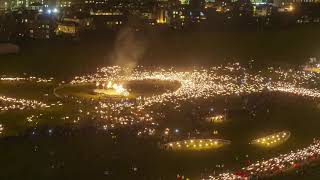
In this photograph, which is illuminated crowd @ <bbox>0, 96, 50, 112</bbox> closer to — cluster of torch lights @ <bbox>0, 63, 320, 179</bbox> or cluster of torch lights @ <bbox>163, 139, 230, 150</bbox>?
cluster of torch lights @ <bbox>0, 63, 320, 179</bbox>

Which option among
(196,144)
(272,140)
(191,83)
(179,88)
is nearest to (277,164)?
(272,140)

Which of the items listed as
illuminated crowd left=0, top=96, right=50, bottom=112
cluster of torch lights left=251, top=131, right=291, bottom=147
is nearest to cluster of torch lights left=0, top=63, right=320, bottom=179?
illuminated crowd left=0, top=96, right=50, bottom=112

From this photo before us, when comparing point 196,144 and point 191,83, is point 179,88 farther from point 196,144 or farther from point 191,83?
point 196,144

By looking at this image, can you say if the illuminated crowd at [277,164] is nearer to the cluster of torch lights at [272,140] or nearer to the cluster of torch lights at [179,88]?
the cluster of torch lights at [179,88]

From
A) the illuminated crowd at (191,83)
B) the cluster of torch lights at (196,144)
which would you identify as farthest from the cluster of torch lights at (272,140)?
the illuminated crowd at (191,83)

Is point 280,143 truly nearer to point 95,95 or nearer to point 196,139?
point 196,139

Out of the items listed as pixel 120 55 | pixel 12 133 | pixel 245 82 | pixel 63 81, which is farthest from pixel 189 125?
pixel 120 55

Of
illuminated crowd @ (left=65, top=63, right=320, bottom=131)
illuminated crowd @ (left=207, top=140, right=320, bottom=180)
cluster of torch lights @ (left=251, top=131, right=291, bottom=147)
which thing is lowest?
illuminated crowd @ (left=65, top=63, right=320, bottom=131)

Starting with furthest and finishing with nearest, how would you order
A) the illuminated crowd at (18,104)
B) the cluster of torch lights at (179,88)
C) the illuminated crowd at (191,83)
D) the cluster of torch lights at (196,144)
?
the illuminated crowd at (18,104)
the illuminated crowd at (191,83)
the cluster of torch lights at (179,88)
the cluster of torch lights at (196,144)
